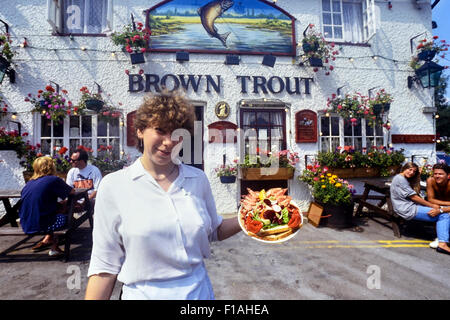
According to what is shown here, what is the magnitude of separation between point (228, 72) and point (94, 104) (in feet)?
11.5

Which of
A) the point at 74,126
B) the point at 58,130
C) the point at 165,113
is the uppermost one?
the point at 74,126

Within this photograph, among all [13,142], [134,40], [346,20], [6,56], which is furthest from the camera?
[346,20]

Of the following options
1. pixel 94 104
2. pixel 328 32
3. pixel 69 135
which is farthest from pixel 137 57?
pixel 328 32

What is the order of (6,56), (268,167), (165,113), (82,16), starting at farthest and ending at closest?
(82,16) → (268,167) → (6,56) → (165,113)

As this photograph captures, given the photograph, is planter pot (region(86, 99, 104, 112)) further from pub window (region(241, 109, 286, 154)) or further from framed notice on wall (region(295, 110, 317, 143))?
framed notice on wall (region(295, 110, 317, 143))

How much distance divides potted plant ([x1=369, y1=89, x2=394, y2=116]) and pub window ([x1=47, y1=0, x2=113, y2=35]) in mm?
7392

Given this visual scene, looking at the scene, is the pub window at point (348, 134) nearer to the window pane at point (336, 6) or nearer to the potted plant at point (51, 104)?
the window pane at point (336, 6)

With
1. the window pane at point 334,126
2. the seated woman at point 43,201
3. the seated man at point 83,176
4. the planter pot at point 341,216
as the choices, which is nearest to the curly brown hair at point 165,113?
the seated woman at point 43,201

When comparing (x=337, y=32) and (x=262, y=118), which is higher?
(x=337, y=32)

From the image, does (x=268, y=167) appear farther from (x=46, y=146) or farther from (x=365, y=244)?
(x=46, y=146)

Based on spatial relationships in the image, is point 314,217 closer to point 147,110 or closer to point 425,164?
point 425,164

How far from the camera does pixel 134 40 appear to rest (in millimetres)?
5395
